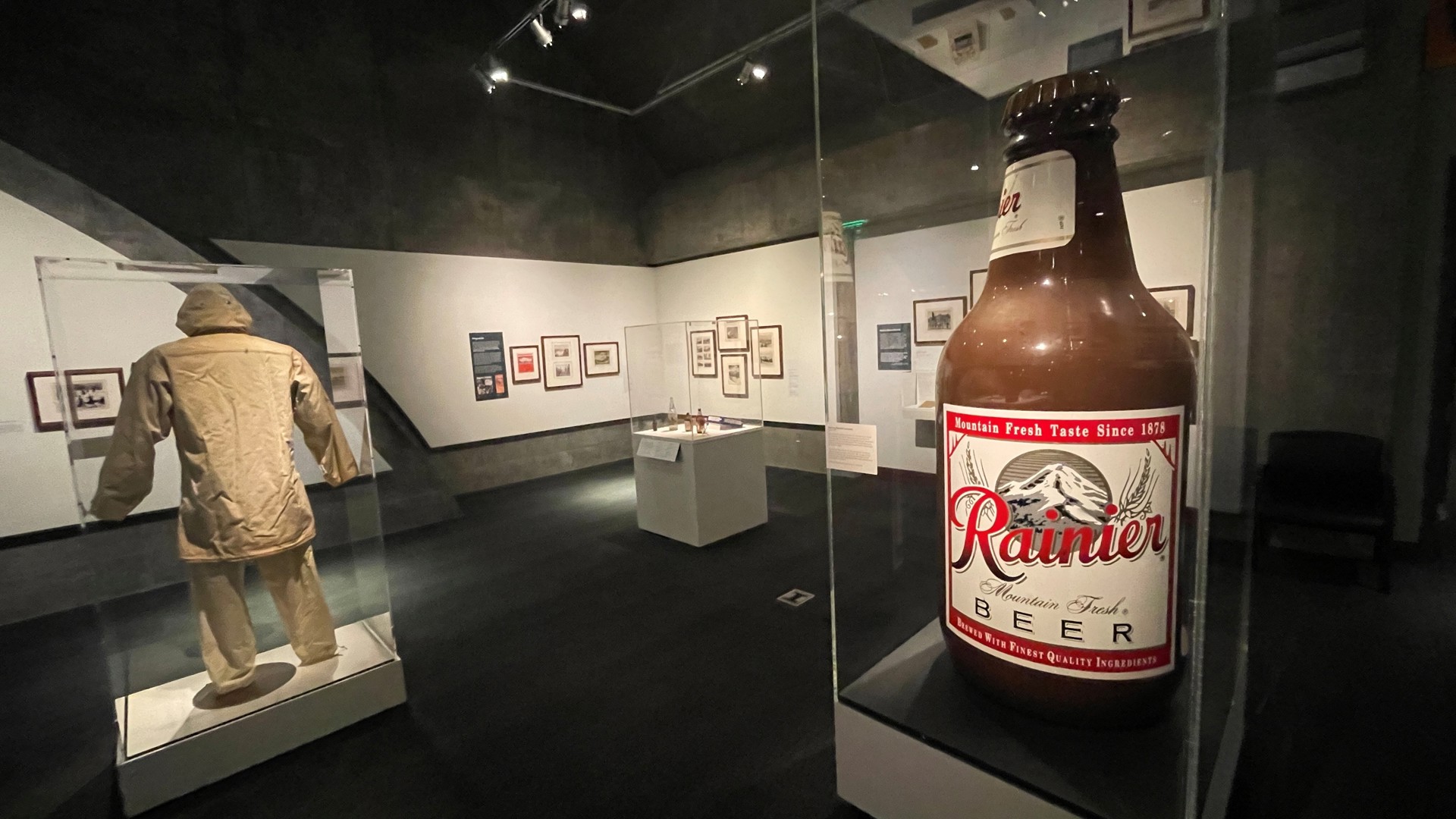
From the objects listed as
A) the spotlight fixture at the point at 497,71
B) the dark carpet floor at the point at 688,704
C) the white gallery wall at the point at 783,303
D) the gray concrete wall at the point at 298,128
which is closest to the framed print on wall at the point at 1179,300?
the dark carpet floor at the point at 688,704

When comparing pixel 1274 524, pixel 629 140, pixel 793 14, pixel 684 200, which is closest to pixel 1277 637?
pixel 1274 524

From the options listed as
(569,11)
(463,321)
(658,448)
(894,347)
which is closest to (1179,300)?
(894,347)

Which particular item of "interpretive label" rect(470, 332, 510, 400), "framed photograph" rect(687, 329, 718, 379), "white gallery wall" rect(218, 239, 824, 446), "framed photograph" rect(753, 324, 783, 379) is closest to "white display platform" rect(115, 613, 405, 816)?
"white gallery wall" rect(218, 239, 824, 446)

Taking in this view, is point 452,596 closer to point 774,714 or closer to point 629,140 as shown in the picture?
point 774,714

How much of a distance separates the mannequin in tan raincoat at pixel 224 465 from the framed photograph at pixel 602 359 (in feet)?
16.0

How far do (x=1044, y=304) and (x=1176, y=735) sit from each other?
0.66 metres

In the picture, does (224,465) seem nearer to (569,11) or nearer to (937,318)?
(937,318)

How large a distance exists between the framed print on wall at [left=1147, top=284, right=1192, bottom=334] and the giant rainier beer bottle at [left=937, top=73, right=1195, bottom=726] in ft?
0.56

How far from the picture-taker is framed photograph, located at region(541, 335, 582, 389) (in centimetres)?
654

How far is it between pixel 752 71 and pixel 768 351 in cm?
269

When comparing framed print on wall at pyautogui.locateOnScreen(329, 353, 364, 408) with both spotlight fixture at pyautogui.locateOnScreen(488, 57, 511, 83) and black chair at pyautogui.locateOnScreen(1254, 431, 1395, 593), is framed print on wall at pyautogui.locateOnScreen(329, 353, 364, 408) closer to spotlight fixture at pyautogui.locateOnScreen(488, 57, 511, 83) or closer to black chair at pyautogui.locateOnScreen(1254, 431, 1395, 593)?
black chair at pyautogui.locateOnScreen(1254, 431, 1395, 593)

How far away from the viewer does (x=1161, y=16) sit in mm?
933

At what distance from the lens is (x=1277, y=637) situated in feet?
6.85

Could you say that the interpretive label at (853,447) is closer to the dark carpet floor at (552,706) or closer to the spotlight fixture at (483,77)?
the dark carpet floor at (552,706)
